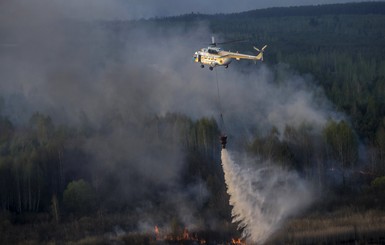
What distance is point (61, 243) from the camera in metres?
54.9

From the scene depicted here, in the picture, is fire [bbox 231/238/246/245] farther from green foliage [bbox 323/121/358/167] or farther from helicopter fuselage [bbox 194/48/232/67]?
green foliage [bbox 323/121/358/167]

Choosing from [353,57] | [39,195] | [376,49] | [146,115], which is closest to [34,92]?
[146,115]

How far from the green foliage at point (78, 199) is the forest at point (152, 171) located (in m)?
0.08

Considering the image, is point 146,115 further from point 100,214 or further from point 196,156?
point 100,214

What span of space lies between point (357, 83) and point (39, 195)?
45.3 meters

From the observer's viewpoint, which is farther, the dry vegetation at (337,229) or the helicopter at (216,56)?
the helicopter at (216,56)

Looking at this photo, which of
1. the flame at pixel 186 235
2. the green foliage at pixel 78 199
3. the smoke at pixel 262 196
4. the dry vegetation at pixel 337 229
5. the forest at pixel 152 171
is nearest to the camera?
the dry vegetation at pixel 337 229

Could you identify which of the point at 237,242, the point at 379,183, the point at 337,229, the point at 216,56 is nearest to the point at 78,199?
the point at 237,242

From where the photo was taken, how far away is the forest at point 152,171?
59.3m

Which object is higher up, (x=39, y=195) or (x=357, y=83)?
(x=357, y=83)

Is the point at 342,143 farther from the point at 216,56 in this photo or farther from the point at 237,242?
the point at 237,242

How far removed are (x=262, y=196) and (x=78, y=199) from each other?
47.5 ft

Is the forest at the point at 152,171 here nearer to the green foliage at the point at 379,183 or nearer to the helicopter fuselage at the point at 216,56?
the green foliage at the point at 379,183

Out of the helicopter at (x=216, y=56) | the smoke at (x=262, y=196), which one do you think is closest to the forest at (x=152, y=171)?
the smoke at (x=262, y=196)
